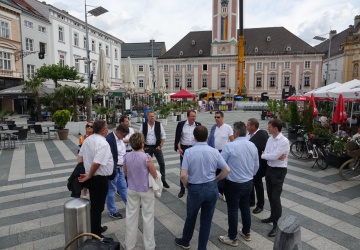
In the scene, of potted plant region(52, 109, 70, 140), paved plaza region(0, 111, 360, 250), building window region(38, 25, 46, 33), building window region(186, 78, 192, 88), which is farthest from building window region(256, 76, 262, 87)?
paved plaza region(0, 111, 360, 250)

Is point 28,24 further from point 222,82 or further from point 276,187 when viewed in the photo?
point 222,82

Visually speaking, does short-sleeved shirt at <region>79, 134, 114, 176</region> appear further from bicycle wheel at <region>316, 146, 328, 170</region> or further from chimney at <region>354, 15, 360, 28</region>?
chimney at <region>354, 15, 360, 28</region>

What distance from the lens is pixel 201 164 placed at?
367cm

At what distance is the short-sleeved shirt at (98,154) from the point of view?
13.1 feet

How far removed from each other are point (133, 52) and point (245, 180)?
66.4m

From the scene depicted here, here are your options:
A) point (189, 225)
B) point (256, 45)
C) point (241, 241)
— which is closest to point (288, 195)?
point (241, 241)

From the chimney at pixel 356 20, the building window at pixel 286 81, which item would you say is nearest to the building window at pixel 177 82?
the building window at pixel 286 81

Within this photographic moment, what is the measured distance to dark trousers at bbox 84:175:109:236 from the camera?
13.5 feet

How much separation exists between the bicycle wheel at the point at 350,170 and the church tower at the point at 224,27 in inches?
2091

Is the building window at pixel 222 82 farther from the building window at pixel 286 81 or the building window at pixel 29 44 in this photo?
the building window at pixel 29 44

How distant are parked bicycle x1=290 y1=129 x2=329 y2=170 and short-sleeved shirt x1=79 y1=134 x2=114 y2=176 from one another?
279 inches

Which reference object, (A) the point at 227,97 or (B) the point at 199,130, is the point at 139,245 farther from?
(A) the point at 227,97

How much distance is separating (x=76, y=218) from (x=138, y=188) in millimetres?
861

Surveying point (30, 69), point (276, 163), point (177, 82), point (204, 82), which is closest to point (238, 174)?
point (276, 163)
